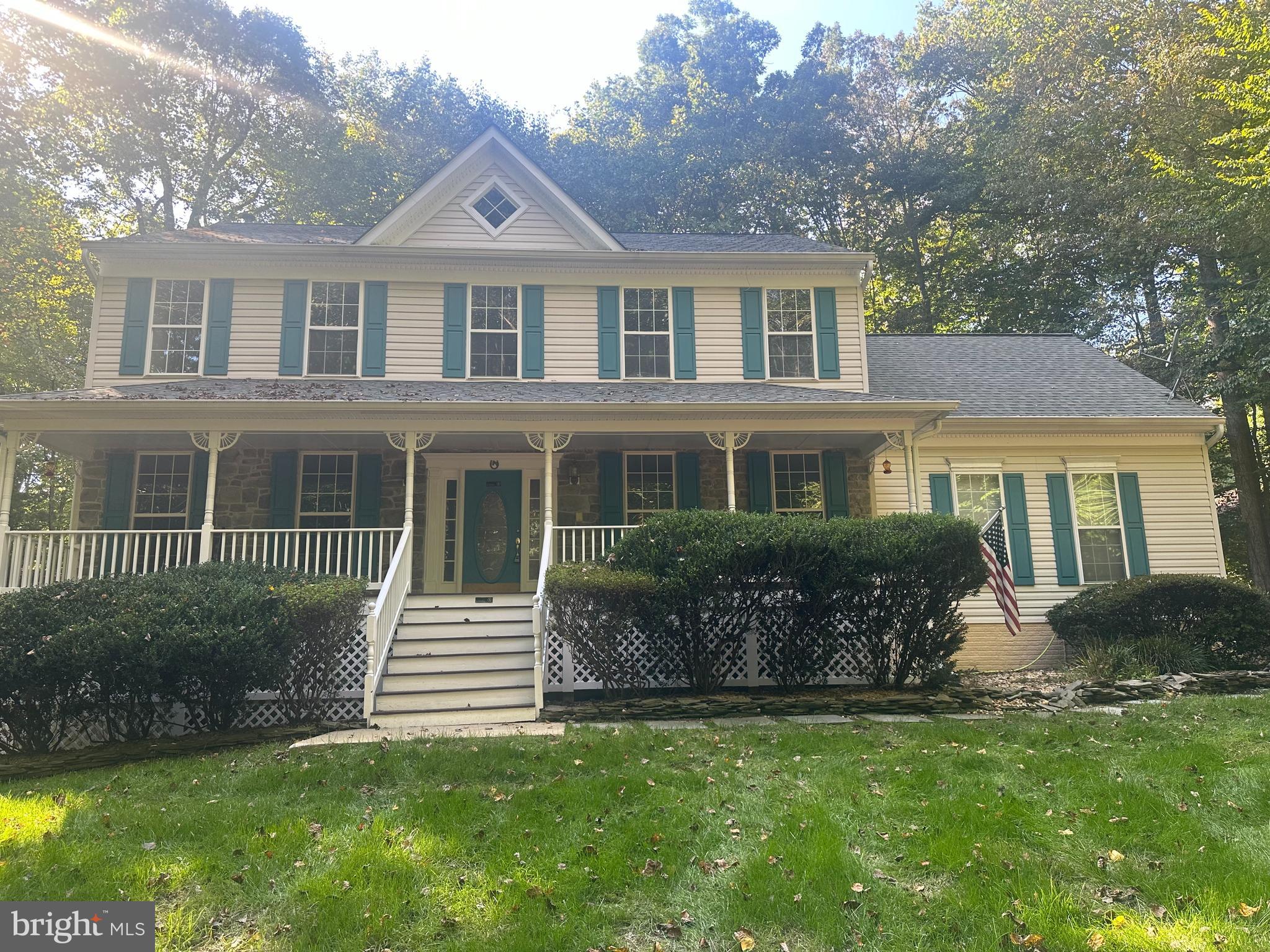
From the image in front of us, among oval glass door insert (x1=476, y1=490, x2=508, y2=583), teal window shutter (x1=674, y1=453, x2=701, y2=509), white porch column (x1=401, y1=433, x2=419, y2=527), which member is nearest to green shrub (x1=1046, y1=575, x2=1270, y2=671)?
teal window shutter (x1=674, y1=453, x2=701, y2=509)

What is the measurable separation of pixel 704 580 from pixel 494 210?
8189mm

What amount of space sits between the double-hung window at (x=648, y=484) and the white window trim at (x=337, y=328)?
476 cm

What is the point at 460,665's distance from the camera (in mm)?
8375

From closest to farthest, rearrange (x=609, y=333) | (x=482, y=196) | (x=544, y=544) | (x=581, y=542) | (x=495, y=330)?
(x=544, y=544) < (x=581, y=542) < (x=495, y=330) < (x=609, y=333) < (x=482, y=196)

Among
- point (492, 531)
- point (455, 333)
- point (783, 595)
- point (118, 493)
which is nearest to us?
point (783, 595)

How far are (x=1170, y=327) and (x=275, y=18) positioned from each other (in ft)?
99.9

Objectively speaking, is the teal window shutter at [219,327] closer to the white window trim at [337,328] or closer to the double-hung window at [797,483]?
the white window trim at [337,328]

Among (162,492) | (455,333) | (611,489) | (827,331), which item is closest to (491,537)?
(611,489)

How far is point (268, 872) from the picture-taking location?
3.79 m

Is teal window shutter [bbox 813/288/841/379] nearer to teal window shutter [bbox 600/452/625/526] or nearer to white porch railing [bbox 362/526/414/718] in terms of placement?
teal window shutter [bbox 600/452/625/526]

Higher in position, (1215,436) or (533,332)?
(533,332)

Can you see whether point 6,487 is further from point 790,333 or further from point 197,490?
point 790,333

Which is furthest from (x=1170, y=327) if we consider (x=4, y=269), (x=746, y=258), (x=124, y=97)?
(x=124, y=97)

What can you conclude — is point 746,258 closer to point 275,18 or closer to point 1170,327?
point 1170,327
